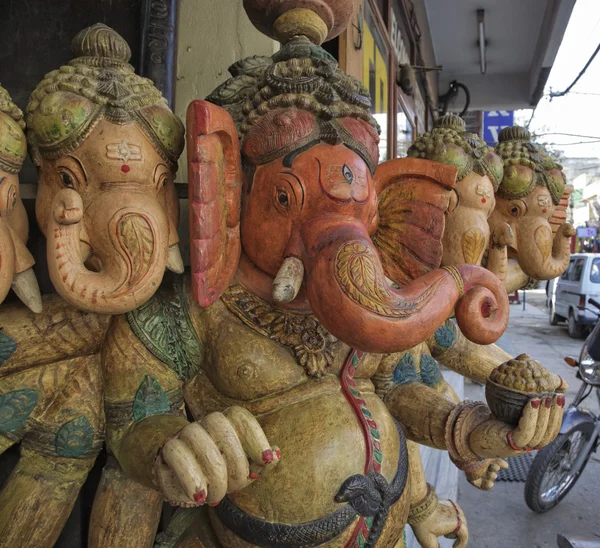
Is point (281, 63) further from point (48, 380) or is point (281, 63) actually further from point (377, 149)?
point (48, 380)

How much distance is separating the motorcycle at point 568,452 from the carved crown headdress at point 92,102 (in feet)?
8.27

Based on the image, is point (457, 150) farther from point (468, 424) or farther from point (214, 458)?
point (214, 458)

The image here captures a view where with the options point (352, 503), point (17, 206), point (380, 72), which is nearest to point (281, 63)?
point (17, 206)

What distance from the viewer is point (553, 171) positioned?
1.34 m

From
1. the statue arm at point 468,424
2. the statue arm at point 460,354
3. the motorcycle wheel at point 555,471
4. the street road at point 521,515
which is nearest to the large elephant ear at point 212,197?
the statue arm at point 468,424

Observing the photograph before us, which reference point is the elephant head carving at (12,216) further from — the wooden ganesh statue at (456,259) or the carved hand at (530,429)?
the carved hand at (530,429)

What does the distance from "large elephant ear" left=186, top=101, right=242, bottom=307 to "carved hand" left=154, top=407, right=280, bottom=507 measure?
0.20m

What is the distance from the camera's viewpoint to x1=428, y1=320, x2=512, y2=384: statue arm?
4.05 ft

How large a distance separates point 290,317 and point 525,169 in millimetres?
785

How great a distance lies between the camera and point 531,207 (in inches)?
52.1

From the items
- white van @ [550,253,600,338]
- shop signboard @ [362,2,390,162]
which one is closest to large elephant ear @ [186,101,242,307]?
shop signboard @ [362,2,390,162]

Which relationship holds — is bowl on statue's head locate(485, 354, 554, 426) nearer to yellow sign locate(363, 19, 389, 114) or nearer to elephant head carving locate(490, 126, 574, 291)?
elephant head carving locate(490, 126, 574, 291)

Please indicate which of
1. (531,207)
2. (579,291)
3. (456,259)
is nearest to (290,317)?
(456,259)

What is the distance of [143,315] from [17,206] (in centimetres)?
24
